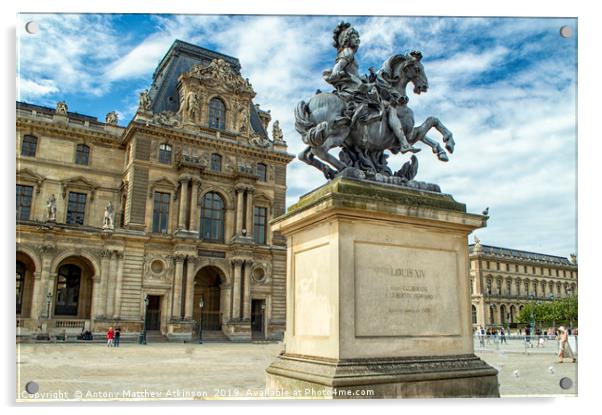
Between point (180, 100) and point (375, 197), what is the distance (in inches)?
1704

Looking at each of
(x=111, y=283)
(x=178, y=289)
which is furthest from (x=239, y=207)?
(x=111, y=283)

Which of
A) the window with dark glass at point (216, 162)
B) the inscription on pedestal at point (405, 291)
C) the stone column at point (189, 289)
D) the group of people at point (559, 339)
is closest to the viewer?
the inscription on pedestal at point (405, 291)

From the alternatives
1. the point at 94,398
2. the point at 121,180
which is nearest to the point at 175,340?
the point at 121,180

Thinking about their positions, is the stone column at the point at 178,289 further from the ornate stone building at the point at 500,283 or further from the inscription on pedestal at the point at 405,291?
the ornate stone building at the point at 500,283

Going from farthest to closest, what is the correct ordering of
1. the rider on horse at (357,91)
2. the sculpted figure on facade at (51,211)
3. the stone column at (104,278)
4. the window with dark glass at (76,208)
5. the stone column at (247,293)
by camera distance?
1. the stone column at (247,293)
2. the window with dark glass at (76,208)
3. the stone column at (104,278)
4. the sculpted figure on facade at (51,211)
5. the rider on horse at (357,91)

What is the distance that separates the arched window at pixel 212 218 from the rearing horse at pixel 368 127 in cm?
3860

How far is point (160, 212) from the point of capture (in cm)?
4388

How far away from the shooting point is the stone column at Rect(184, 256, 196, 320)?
138ft

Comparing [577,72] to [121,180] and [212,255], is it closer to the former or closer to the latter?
[212,255]

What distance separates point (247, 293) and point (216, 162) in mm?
11279

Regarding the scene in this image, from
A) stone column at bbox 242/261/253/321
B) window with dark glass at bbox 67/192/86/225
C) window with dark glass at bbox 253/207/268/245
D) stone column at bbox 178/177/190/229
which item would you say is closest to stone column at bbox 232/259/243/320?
stone column at bbox 242/261/253/321

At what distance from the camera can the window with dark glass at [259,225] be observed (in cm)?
4803

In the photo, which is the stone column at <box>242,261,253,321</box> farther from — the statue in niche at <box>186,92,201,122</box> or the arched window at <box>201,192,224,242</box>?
the statue in niche at <box>186,92,201,122</box>

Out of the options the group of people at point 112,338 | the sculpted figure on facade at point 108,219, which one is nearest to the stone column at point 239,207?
the sculpted figure on facade at point 108,219
